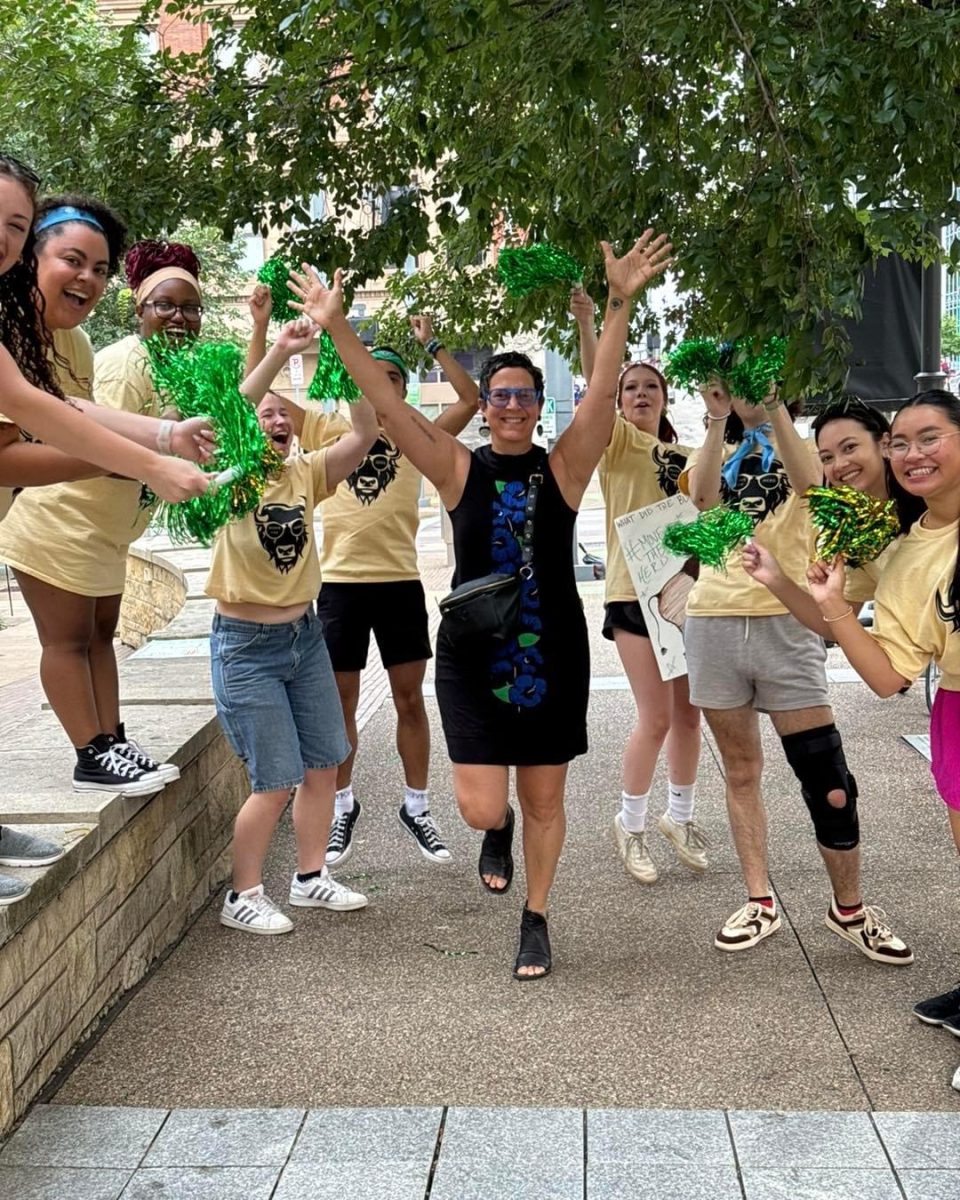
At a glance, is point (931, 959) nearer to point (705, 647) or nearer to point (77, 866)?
point (705, 647)

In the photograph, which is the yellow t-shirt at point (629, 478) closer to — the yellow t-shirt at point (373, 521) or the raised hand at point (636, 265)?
the yellow t-shirt at point (373, 521)

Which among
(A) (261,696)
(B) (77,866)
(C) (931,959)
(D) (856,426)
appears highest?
(D) (856,426)

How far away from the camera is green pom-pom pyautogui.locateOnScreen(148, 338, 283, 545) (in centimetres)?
293

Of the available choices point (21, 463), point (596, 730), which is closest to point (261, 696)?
point (21, 463)

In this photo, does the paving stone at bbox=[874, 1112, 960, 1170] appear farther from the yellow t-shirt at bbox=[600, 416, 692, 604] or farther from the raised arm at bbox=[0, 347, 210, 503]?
the yellow t-shirt at bbox=[600, 416, 692, 604]

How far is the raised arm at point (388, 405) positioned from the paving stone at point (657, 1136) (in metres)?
1.84

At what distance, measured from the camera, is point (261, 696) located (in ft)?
13.7

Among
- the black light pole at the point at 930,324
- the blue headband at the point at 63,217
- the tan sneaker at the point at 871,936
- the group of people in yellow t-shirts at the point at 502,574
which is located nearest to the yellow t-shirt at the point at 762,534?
the group of people in yellow t-shirts at the point at 502,574

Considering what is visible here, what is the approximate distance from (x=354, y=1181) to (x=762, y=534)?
2.48 metres

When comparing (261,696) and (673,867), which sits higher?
(261,696)

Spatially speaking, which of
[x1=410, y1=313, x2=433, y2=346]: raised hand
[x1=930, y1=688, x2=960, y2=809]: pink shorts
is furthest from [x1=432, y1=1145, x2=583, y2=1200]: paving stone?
[x1=410, y1=313, x2=433, y2=346]: raised hand

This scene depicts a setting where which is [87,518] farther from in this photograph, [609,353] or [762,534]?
[762,534]

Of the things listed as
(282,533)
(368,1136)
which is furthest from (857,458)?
(368,1136)

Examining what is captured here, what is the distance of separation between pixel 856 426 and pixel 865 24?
1077 millimetres
